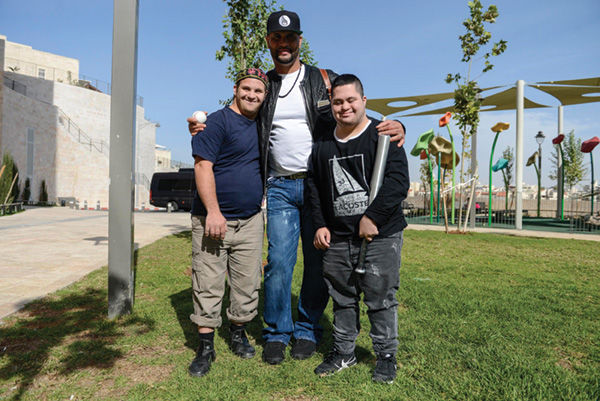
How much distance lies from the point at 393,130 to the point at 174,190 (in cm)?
2411

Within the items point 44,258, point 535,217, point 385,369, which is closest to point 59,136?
point 44,258

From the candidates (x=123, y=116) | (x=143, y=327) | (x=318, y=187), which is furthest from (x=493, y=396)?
(x=123, y=116)

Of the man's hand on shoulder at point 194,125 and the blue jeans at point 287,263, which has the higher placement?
the man's hand on shoulder at point 194,125

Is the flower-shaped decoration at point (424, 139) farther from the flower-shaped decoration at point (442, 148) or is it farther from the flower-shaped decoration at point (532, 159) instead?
the flower-shaped decoration at point (532, 159)

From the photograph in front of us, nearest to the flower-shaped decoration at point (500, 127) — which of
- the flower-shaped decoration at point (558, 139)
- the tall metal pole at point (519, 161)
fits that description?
the tall metal pole at point (519, 161)

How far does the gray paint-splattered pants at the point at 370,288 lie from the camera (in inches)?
95.2

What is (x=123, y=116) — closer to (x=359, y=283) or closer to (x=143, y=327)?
(x=143, y=327)

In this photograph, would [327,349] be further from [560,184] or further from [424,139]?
[560,184]

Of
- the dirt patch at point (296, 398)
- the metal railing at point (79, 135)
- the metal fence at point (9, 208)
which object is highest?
the metal railing at point (79, 135)

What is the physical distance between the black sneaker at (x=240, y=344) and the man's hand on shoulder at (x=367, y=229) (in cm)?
115

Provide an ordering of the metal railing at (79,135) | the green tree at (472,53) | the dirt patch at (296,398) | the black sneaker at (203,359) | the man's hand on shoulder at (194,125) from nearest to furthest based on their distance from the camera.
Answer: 1. the dirt patch at (296,398)
2. the black sneaker at (203,359)
3. the man's hand on shoulder at (194,125)
4. the green tree at (472,53)
5. the metal railing at (79,135)

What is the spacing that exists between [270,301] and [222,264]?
435mm

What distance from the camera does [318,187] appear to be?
8.70 feet

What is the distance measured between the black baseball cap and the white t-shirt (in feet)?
1.11
